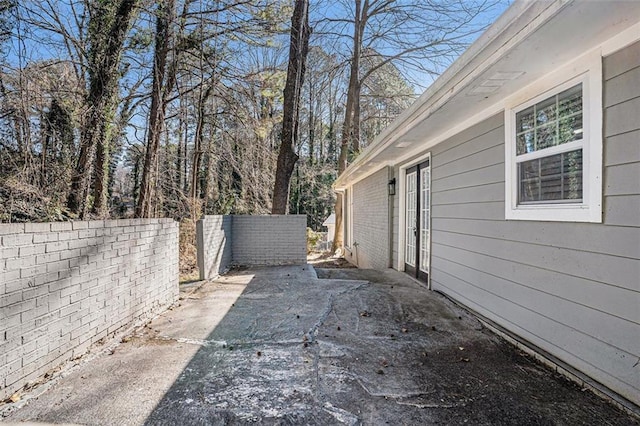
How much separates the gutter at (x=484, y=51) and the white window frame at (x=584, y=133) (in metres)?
0.55

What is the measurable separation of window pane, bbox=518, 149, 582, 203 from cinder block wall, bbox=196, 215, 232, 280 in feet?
15.4

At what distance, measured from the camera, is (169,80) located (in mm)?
7430

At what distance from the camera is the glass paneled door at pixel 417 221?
564 centimetres

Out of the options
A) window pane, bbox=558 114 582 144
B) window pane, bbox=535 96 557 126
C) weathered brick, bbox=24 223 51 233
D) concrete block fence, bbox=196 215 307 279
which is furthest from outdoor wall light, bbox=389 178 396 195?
weathered brick, bbox=24 223 51 233

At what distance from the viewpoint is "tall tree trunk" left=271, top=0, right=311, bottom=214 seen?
8451 mm

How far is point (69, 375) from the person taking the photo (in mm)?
2449

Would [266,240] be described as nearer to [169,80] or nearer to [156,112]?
[156,112]

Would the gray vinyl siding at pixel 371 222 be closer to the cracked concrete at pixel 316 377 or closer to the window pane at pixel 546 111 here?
the cracked concrete at pixel 316 377

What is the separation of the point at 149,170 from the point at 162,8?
2.99 meters

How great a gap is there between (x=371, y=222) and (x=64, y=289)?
7077 mm

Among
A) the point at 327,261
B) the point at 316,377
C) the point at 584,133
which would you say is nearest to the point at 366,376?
the point at 316,377

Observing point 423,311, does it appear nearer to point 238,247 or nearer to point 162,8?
point 238,247

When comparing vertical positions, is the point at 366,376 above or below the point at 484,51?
below

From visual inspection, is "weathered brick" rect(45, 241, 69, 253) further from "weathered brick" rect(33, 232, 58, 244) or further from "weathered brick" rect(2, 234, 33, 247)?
"weathered brick" rect(2, 234, 33, 247)
